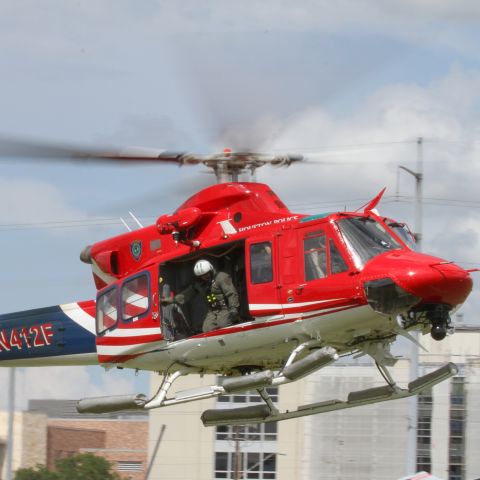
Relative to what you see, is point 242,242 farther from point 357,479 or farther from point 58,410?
point 58,410

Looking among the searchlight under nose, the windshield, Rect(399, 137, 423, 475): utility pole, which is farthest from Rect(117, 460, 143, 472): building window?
the searchlight under nose

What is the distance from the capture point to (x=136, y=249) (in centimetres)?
2005

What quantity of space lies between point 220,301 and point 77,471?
4645 cm

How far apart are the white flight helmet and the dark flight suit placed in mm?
227

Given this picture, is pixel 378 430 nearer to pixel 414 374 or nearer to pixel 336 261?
pixel 414 374

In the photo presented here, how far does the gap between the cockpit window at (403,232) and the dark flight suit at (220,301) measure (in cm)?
280

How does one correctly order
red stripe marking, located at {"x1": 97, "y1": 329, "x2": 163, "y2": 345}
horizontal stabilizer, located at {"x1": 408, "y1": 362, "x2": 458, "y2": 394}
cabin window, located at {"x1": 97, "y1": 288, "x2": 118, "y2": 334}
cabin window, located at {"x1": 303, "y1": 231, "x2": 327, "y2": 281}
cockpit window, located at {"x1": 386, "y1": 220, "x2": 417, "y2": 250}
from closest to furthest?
cabin window, located at {"x1": 303, "y1": 231, "x2": 327, "y2": 281} → cockpit window, located at {"x1": 386, "y1": 220, "x2": 417, "y2": 250} → horizontal stabilizer, located at {"x1": 408, "y1": 362, "x2": 458, "y2": 394} → red stripe marking, located at {"x1": 97, "y1": 329, "x2": 163, "y2": 345} → cabin window, located at {"x1": 97, "y1": 288, "x2": 118, "y2": 334}

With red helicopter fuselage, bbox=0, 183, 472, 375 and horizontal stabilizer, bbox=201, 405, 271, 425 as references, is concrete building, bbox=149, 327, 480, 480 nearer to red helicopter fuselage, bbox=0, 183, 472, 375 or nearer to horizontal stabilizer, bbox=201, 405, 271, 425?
horizontal stabilizer, bbox=201, 405, 271, 425

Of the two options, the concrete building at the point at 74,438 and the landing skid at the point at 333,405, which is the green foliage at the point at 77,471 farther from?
the landing skid at the point at 333,405

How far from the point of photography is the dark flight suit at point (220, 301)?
1820cm

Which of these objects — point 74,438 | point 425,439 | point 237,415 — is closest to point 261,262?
point 237,415

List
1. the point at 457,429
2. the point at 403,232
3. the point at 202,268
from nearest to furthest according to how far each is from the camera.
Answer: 1. the point at 403,232
2. the point at 202,268
3. the point at 457,429

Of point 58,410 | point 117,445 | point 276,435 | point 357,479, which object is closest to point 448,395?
point 357,479

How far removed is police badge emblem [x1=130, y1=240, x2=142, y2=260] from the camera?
65.5 feet
